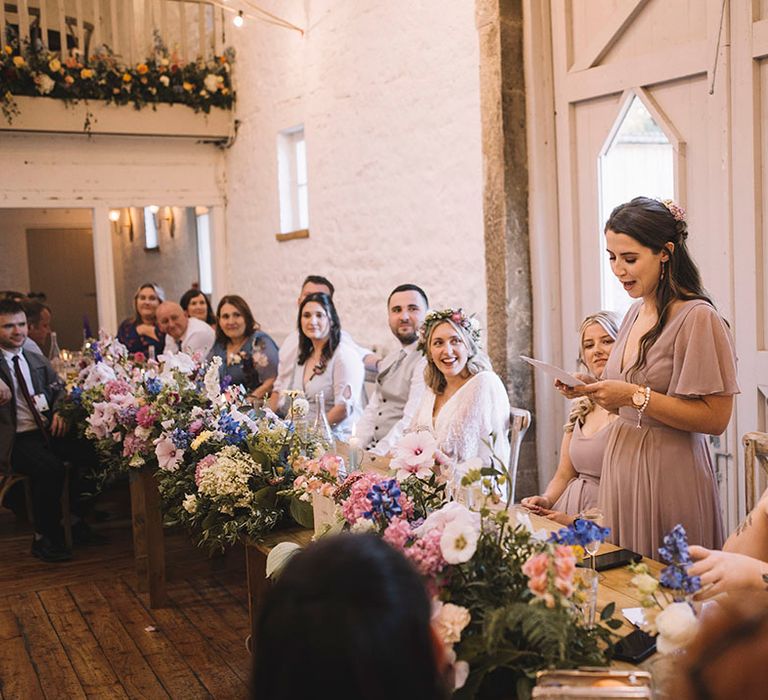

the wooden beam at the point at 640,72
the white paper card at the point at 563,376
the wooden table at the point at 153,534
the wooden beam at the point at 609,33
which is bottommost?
the wooden table at the point at 153,534

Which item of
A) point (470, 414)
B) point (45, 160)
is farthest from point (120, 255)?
point (470, 414)

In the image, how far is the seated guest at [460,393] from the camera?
12.4 feet

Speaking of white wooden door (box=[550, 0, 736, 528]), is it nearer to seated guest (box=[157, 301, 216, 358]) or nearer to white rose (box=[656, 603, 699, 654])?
white rose (box=[656, 603, 699, 654])

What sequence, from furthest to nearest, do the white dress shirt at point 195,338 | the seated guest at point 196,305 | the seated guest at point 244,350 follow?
the seated guest at point 196,305 < the white dress shirt at point 195,338 < the seated guest at point 244,350

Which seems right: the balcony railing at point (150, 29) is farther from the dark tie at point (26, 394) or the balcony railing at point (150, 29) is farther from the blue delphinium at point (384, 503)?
the blue delphinium at point (384, 503)

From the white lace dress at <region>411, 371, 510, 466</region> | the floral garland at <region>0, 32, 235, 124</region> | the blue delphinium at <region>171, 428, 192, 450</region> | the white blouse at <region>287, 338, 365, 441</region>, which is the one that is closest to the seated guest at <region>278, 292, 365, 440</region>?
the white blouse at <region>287, 338, 365, 441</region>

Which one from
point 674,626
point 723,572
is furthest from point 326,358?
point 674,626

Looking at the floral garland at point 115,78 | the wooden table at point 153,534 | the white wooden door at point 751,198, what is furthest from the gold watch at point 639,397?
the floral garland at point 115,78

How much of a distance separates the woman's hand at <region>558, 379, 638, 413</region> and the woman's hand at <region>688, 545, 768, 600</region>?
0.89 meters

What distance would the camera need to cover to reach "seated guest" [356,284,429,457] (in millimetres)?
4852

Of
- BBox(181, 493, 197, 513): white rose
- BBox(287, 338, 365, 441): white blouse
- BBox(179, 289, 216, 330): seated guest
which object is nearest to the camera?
BBox(181, 493, 197, 513): white rose

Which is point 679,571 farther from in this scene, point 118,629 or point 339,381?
point 339,381

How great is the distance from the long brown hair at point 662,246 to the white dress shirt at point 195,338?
4313 mm

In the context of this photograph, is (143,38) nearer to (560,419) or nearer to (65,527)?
(65,527)
